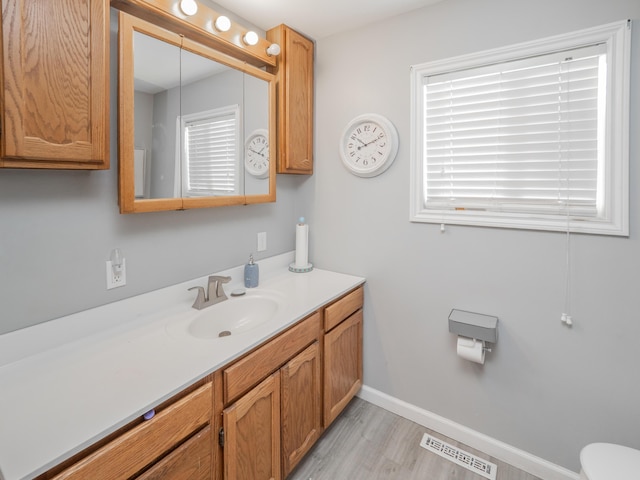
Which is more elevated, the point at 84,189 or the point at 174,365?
the point at 84,189

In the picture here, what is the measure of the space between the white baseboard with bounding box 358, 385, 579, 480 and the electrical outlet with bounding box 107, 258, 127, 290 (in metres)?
1.59

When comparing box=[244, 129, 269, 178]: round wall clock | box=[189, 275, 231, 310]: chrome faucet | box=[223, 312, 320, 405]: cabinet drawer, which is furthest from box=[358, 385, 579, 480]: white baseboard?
box=[244, 129, 269, 178]: round wall clock

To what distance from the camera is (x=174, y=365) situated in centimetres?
111

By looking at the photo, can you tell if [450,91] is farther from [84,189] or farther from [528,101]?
[84,189]

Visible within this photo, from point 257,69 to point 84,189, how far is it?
3.56 feet

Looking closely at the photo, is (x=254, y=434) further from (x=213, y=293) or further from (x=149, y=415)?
(x=213, y=293)

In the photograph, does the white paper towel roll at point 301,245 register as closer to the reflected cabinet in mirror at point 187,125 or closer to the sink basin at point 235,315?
the reflected cabinet in mirror at point 187,125

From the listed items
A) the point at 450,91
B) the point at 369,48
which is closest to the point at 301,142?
the point at 369,48

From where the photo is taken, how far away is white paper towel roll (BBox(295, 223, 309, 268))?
7.25 ft

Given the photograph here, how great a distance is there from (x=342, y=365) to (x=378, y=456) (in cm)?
49

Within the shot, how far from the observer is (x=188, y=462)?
3.47ft

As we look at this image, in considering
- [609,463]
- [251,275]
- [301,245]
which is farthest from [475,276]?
[251,275]

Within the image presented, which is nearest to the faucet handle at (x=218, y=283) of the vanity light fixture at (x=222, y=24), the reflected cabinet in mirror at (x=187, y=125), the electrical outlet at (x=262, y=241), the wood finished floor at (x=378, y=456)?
the reflected cabinet in mirror at (x=187, y=125)

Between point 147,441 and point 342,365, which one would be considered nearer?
point 147,441
